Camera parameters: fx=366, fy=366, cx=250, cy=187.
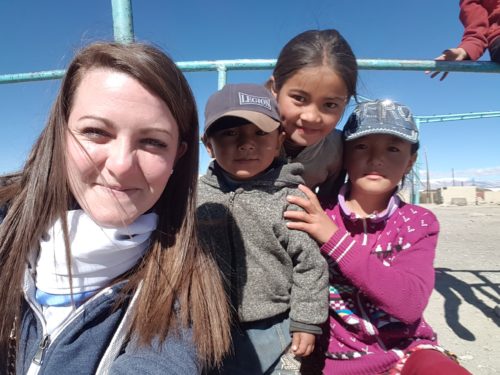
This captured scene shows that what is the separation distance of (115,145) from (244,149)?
540mm

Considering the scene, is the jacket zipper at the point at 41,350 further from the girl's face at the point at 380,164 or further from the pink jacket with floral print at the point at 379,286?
the girl's face at the point at 380,164

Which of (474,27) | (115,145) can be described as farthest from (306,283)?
(474,27)

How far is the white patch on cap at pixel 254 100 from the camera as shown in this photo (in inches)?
55.6

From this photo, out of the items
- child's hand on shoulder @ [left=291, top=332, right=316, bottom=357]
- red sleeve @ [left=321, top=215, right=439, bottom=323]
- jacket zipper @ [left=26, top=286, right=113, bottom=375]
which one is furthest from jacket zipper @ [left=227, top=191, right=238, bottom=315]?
jacket zipper @ [left=26, top=286, right=113, bottom=375]

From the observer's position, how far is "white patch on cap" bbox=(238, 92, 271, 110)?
1.41m

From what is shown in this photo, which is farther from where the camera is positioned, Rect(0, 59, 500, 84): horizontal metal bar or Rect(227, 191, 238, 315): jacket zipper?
Rect(0, 59, 500, 84): horizontal metal bar

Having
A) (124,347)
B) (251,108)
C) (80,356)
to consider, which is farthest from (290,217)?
(80,356)

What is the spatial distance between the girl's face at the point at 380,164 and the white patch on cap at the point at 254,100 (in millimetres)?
455

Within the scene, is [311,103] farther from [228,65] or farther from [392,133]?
[228,65]

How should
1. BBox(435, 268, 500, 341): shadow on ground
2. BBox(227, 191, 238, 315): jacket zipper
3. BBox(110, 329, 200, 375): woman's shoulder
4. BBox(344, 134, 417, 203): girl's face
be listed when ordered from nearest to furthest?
BBox(110, 329, 200, 375): woman's shoulder
BBox(227, 191, 238, 315): jacket zipper
BBox(344, 134, 417, 203): girl's face
BBox(435, 268, 500, 341): shadow on ground

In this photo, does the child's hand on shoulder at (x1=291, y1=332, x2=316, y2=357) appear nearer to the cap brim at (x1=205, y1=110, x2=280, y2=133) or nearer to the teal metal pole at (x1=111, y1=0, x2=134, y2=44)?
the cap brim at (x1=205, y1=110, x2=280, y2=133)

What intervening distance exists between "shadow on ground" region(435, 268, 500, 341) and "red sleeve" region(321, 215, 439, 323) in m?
2.10

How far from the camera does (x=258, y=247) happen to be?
4.59ft

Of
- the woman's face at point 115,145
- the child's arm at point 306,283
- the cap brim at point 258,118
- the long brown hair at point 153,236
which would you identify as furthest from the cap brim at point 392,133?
the woman's face at point 115,145
